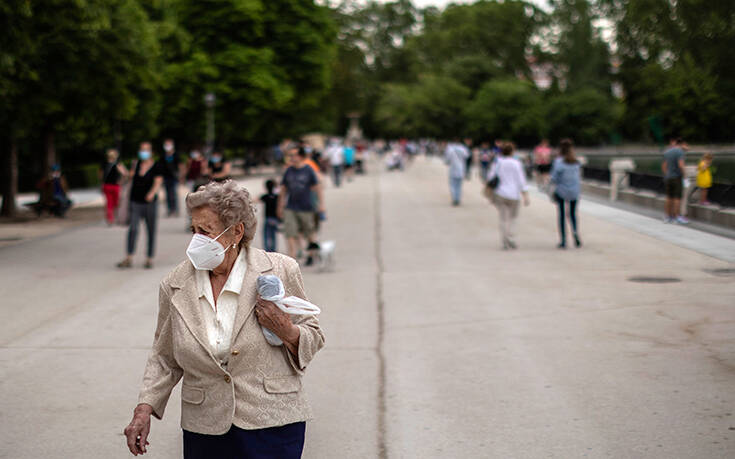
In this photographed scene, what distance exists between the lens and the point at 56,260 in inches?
568

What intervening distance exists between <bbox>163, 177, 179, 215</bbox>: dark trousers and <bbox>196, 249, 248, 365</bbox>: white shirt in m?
19.5

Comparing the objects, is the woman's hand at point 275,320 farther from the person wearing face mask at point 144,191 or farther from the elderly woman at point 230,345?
the person wearing face mask at point 144,191

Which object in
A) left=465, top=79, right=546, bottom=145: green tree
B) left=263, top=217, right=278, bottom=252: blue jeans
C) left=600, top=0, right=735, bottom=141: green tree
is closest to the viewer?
left=263, top=217, right=278, bottom=252: blue jeans

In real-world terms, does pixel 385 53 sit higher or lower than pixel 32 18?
higher

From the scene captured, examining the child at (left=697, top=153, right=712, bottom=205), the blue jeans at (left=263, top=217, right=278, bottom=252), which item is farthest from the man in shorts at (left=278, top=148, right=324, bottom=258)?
the child at (left=697, top=153, right=712, bottom=205)

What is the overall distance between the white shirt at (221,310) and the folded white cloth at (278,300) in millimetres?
123

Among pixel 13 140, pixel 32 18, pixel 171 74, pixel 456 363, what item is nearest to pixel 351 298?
pixel 456 363

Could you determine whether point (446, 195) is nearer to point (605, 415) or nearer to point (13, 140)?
point (13, 140)

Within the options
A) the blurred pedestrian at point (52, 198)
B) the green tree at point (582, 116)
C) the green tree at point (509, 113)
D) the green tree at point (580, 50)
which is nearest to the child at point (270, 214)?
the blurred pedestrian at point (52, 198)

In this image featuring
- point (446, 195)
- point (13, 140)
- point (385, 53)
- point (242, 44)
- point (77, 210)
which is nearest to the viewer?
point (13, 140)

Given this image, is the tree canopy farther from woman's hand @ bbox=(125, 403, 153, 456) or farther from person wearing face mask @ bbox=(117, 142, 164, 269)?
woman's hand @ bbox=(125, 403, 153, 456)

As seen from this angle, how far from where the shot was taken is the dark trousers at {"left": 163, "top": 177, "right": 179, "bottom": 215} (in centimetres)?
2241

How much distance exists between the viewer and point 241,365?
10.3 ft

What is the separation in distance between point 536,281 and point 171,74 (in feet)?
110
